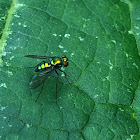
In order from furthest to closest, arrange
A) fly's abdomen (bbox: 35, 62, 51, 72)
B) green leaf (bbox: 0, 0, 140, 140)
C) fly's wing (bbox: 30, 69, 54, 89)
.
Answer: fly's abdomen (bbox: 35, 62, 51, 72)
fly's wing (bbox: 30, 69, 54, 89)
green leaf (bbox: 0, 0, 140, 140)

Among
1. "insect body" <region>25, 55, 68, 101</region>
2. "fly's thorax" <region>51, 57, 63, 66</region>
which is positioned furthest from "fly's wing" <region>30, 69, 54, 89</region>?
"fly's thorax" <region>51, 57, 63, 66</region>

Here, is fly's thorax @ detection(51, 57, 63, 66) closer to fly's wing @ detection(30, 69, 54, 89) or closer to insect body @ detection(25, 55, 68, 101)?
insect body @ detection(25, 55, 68, 101)

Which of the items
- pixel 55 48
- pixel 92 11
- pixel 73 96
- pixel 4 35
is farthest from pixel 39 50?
pixel 92 11

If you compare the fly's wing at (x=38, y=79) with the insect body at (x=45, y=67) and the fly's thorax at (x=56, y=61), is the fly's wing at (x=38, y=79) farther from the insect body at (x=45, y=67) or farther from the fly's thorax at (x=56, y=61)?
the fly's thorax at (x=56, y=61)

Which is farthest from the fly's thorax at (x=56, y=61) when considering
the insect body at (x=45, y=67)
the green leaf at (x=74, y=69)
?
the green leaf at (x=74, y=69)

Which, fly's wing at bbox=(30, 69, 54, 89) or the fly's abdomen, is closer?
fly's wing at bbox=(30, 69, 54, 89)

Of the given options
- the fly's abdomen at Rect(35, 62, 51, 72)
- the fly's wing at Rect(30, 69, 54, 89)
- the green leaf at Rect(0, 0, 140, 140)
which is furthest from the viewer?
the fly's abdomen at Rect(35, 62, 51, 72)

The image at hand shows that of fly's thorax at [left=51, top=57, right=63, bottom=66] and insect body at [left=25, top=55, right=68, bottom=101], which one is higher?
fly's thorax at [left=51, top=57, right=63, bottom=66]

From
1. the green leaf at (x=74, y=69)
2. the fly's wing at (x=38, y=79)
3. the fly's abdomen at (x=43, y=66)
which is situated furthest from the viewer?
the fly's abdomen at (x=43, y=66)

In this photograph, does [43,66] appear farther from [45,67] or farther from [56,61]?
[56,61]

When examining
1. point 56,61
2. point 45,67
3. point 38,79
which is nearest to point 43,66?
point 45,67
